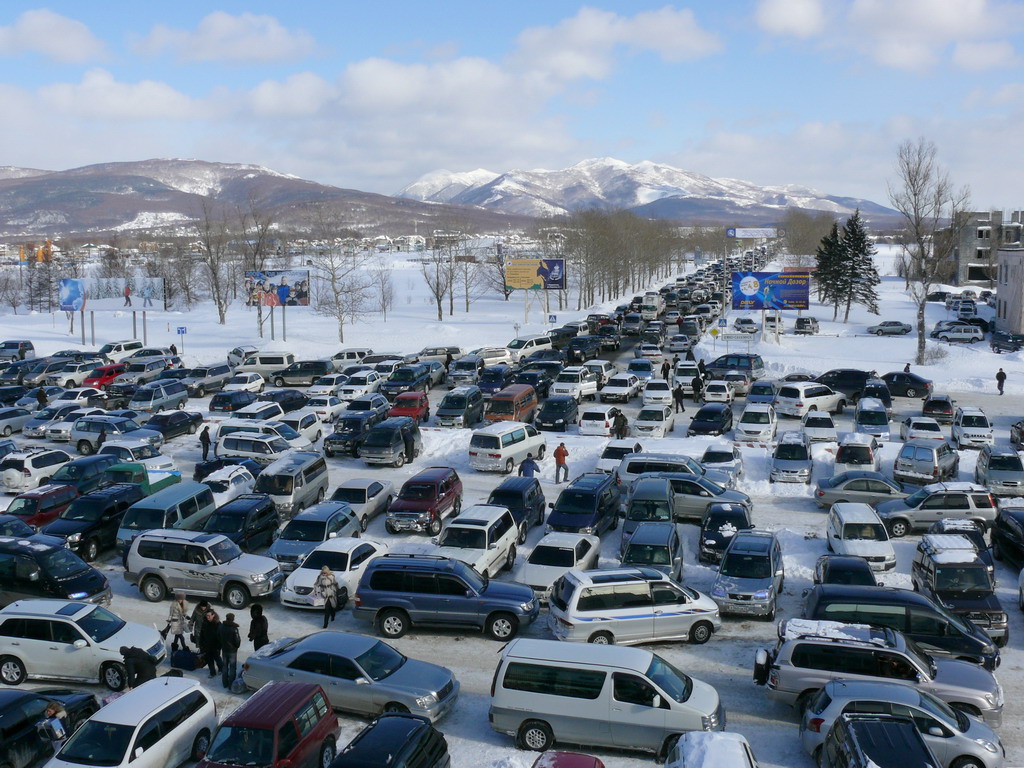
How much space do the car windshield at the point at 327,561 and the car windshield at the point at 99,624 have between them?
3915 millimetres

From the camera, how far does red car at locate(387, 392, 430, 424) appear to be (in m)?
33.2

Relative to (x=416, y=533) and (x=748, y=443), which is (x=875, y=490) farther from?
(x=416, y=533)

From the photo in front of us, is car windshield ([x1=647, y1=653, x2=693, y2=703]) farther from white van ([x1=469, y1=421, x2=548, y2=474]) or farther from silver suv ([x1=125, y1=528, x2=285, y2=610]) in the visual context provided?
white van ([x1=469, y1=421, x2=548, y2=474])

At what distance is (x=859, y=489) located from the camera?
2280 centimetres

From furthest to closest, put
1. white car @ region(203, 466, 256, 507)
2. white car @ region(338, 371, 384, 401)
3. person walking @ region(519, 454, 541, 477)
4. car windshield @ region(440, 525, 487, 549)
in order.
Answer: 1. white car @ region(338, 371, 384, 401)
2. person walking @ region(519, 454, 541, 477)
3. white car @ region(203, 466, 256, 507)
4. car windshield @ region(440, 525, 487, 549)

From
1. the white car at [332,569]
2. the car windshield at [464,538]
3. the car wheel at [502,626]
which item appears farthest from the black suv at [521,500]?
the car wheel at [502,626]

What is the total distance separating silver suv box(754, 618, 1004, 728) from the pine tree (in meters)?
62.6

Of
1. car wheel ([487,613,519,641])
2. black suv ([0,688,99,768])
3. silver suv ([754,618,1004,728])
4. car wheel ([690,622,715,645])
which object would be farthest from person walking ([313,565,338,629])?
silver suv ([754,618,1004,728])

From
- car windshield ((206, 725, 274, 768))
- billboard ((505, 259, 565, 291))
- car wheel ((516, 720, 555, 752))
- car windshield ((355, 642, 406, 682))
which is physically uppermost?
billboard ((505, 259, 565, 291))

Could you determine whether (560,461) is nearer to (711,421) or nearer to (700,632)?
(711,421)

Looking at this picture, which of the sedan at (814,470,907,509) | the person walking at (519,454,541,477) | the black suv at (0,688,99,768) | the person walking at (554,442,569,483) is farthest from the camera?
the person walking at (554,442,569,483)

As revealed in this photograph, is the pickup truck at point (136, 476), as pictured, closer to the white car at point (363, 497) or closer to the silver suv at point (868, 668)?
the white car at point (363, 497)

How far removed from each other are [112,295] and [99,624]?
111m

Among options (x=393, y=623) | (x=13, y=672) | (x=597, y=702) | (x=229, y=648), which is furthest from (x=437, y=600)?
(x=13, y=672)
